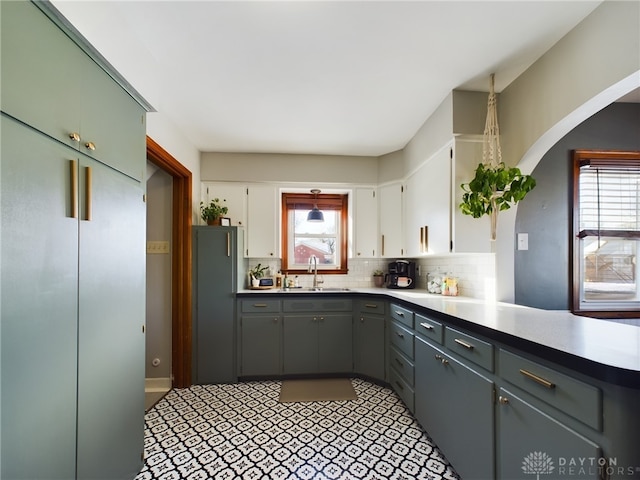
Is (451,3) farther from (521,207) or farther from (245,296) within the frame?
(245,296)

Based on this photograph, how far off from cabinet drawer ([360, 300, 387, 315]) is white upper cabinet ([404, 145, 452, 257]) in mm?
650

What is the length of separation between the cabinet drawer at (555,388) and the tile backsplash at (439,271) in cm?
111

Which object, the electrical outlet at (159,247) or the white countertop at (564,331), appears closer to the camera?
the white countertop at (564,331)

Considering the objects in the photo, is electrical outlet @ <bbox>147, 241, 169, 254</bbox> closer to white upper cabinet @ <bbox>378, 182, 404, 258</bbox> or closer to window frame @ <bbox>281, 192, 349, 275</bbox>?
window frame @ <bbox>281, 192, 349, 275</bbox>

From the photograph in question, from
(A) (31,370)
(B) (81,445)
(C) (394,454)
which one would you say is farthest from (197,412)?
(A) (31,370)

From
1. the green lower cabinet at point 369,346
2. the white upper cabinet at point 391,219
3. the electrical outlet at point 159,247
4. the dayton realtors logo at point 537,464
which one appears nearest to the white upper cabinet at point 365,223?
the white upper cabinet at point 391,219

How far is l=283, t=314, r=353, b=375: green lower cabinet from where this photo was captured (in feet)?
10.3

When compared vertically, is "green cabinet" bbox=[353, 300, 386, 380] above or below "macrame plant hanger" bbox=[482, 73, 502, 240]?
below

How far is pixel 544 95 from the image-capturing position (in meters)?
1.84

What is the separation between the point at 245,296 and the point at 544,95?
3001mm

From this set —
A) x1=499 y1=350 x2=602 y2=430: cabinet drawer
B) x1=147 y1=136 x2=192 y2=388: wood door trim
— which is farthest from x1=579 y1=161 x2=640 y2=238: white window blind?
x1=147 y1=136 x2=192 y2=388: wood door trim

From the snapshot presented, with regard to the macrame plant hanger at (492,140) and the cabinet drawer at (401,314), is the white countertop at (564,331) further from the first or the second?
the macrame plant hanger at (492,140)

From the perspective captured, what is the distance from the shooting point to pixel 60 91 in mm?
1083

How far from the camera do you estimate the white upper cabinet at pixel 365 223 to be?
3.64 meters
